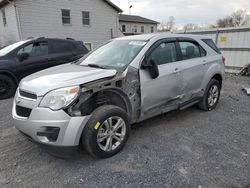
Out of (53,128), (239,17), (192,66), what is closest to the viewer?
(53,128)

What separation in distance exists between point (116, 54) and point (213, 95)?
8.56 ft

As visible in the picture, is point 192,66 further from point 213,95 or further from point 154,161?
point 154,161

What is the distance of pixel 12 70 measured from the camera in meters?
5.71

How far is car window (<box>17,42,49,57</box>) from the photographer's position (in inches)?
241

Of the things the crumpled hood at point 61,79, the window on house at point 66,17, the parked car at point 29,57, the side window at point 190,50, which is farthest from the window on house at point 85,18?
the crumpled hood at point 61,79

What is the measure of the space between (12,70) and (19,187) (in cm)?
433

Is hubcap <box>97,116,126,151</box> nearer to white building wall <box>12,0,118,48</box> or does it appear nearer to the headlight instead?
the headlight

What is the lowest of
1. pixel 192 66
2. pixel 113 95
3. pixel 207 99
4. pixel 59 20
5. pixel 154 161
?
pixel 154 161

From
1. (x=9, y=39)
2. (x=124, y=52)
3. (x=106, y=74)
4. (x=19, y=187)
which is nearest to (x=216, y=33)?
(x=124, y=52)

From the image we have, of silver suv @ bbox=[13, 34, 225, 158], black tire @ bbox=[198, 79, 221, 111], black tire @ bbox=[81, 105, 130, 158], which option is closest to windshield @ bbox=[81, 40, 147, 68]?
silver suv @ bbox=[13, 34, 225, 158]

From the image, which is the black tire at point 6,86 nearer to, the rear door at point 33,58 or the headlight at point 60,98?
the rear door at point 33,58

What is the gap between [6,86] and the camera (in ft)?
18.9

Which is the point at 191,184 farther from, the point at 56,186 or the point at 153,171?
the point at 56,186

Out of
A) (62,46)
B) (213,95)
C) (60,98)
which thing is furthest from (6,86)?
(213,95)
